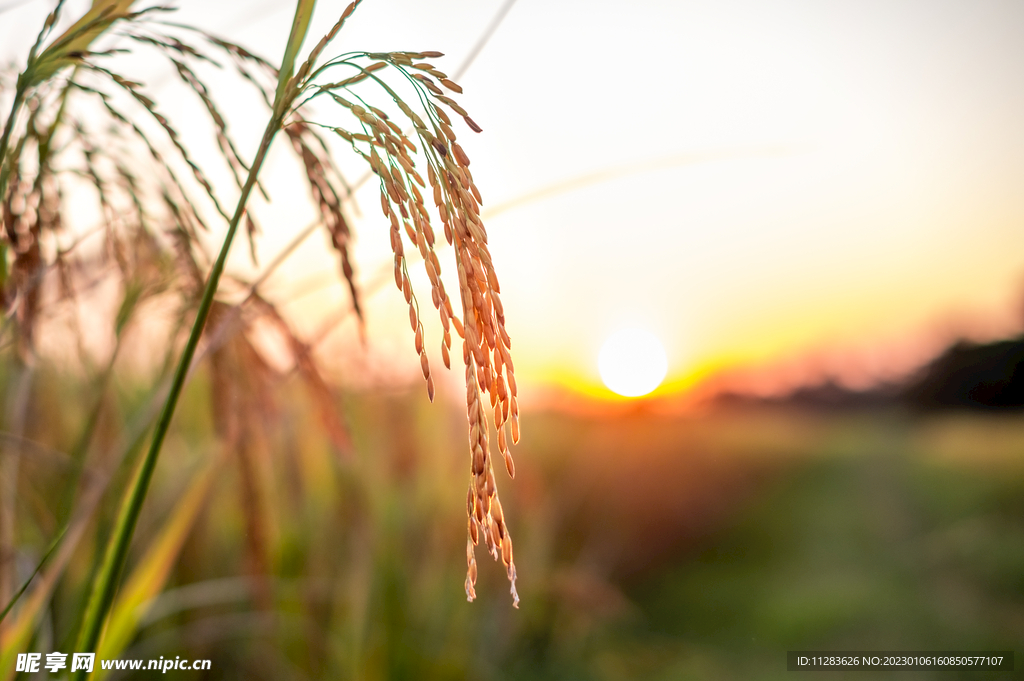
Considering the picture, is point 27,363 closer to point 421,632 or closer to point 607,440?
point 421,632

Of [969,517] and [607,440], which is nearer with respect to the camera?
[969,517]

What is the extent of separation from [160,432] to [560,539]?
1.90 metres

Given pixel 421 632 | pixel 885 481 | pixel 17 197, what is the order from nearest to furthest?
pixel 17 197
pixel 421 632
pixel 885 481

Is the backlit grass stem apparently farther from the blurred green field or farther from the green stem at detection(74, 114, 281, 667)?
the blurred green field

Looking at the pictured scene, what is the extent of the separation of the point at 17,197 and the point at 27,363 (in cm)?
18

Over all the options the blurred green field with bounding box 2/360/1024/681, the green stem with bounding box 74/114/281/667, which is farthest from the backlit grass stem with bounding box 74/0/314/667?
the blurred green field with bounding box 2/360/1024/681

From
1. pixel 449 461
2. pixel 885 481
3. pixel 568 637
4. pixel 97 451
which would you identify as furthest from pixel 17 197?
pixel 885 481

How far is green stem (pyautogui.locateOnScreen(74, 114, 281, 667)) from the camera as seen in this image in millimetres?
269

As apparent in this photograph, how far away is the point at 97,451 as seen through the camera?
78cm

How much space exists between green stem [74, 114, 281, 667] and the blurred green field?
145mm

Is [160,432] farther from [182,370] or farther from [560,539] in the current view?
[560,539]

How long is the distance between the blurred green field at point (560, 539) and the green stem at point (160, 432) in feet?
0.48

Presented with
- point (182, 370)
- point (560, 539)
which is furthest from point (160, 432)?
point (560, 539)

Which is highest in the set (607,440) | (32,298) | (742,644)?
(32,298)
